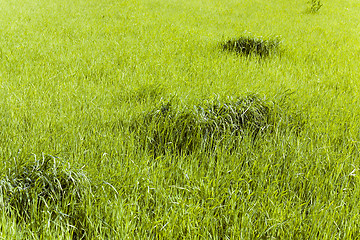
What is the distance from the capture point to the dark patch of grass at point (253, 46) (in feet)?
17.1

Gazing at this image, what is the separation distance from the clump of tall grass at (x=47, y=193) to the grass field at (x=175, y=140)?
0.04 feet

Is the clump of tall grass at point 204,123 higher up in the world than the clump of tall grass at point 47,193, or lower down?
higher up

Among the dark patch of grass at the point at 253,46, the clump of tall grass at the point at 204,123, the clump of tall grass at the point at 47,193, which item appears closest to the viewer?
the clump of tall grass at the point at 47,193

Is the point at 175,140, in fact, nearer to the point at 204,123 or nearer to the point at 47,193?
the point at 204,123

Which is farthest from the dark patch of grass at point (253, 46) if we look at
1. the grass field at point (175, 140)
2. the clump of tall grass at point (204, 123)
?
the clump of tall grass at point (204, 123)

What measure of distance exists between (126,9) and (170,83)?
21.9 ft

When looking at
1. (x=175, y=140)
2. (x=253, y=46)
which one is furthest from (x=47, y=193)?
(x=253, y=46)

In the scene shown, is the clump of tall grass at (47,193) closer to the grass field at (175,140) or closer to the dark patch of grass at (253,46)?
the grass field at (175,140)

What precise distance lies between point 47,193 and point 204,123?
49.8 inches

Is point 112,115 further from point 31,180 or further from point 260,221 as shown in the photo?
point 260,221

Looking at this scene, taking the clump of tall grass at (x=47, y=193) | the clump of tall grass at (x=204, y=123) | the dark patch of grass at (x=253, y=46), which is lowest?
A: the clump of tall grass at (x=47, y=193)

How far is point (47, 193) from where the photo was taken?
1.66 m

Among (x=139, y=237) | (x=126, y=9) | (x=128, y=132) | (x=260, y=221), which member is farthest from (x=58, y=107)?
(x=126, y=9)

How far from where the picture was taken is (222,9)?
10.4 m
